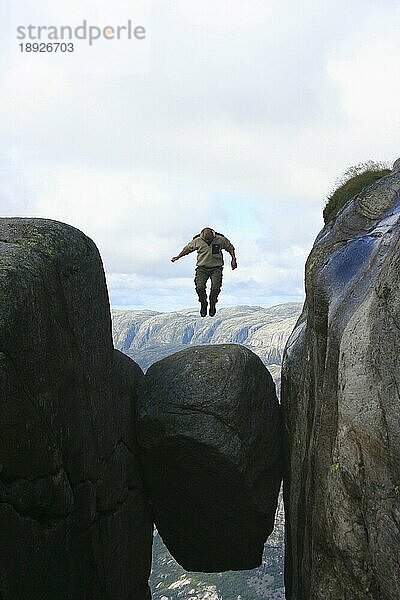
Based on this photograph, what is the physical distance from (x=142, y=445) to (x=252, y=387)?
302 centimetres

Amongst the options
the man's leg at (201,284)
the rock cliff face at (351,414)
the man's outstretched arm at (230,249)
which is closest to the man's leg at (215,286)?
the man's leg at (201,284)

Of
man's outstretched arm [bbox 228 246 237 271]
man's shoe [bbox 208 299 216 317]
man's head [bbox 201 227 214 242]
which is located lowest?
man's shoe [bbox 208 299 216 317]

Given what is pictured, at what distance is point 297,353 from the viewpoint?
613 inches

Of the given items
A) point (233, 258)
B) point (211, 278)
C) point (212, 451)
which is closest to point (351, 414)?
point (212, 451)

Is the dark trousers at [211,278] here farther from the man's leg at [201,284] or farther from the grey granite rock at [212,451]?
the grey granite rock at [212,451]

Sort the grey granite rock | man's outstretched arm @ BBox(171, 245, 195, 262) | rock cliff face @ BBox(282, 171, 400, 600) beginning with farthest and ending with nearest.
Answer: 1. man's outstretched arm @ BBox(171, 245, 195, 262)
2. the grey granite rock
3. rock cliff face @ BBox(282, 171, 400, 600)

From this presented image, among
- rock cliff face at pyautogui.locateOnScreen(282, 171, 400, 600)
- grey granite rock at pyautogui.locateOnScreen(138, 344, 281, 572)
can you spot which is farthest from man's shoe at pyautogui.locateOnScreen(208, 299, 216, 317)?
rock cliff face at pyautogui.locateOnScreen(282, 171, 400, 600)

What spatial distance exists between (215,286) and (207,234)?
6.09 ft

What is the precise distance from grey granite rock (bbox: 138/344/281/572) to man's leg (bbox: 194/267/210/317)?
17.4 feet

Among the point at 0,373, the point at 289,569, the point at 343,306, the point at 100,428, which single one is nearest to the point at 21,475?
the point at 0,373

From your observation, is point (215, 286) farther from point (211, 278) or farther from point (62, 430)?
point (62, 430)

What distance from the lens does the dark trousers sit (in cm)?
2186

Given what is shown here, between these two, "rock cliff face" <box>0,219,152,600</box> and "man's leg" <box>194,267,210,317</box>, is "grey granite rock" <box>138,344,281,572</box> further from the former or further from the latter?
"man's leg" <box>194,267,210,317</box>

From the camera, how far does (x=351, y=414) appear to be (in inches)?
405
